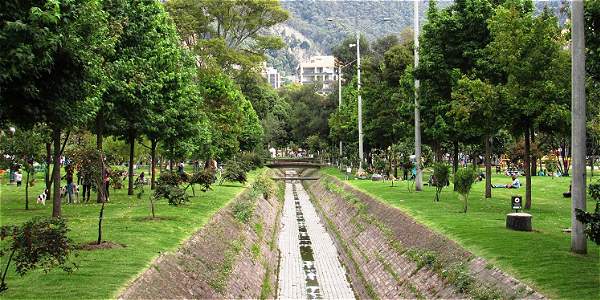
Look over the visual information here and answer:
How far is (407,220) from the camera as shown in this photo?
97.1ft

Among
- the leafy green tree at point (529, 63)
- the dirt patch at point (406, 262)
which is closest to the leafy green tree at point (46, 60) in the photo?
the dirt patch at point (406, 262)

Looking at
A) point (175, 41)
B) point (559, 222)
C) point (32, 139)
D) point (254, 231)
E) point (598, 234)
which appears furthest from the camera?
point (175, 41)

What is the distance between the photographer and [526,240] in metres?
20.9

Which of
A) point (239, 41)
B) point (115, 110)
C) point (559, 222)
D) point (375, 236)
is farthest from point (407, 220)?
point (239, 41)

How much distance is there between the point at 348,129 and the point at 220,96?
86.4 ft

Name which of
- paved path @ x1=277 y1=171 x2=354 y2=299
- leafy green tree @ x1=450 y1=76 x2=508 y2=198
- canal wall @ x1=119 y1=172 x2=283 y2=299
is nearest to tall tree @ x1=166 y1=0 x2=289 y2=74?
paved path @ x1=277 y1=171 x2=354 y2=299

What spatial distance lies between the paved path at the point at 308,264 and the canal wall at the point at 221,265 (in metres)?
0.59

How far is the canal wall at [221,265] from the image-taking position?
1700 centimetres

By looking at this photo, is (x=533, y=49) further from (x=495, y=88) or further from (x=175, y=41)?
(x=175, y=41)

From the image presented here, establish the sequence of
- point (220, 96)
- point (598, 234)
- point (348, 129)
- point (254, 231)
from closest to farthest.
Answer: point (598, 234), point (254, 231), point (220, 96), point (348, 129)

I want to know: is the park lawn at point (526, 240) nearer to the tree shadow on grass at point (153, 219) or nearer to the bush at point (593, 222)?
the bush at point (593, 222)

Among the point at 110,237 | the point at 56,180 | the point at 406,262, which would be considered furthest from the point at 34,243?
the point at 406,262

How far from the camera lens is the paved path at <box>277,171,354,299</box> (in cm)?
2474

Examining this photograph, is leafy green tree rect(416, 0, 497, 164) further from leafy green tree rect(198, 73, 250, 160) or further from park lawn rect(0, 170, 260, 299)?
leafy green tree rect(198, 73, 250, 160)
